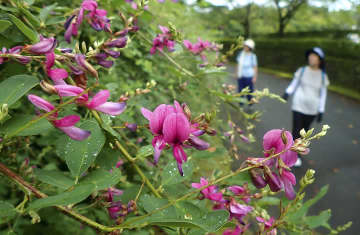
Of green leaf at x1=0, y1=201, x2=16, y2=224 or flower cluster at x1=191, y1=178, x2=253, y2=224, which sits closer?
green leaf at x1=0, y1=201, x2=16, y2=224

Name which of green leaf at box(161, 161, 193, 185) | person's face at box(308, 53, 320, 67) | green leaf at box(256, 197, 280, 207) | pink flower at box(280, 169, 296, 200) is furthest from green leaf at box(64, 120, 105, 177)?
person's face at box(308, 53, 320, 67)

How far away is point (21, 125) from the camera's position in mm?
652

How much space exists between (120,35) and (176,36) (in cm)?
20

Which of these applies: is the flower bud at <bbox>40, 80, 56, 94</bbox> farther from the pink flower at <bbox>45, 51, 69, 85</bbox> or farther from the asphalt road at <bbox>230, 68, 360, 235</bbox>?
the asphalt road at <bbox>230, 68, 360, 235</bbox>

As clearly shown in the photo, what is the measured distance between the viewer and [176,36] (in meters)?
1.05

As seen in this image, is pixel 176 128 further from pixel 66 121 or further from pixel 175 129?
pixel 66 121

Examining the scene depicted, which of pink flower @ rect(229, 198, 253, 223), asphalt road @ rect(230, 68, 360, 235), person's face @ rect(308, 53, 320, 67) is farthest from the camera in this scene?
person's face @ rect(308, 53, 320, 67)

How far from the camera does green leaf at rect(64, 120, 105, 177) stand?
2.16 feet

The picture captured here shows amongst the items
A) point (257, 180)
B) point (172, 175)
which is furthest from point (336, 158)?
point (257, 180)

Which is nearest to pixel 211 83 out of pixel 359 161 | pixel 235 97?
pixel 235 97

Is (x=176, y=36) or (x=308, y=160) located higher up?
(x=176, y=36)

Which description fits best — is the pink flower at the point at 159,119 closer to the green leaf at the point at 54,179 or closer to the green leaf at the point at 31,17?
the green leaf at the point at 54,179

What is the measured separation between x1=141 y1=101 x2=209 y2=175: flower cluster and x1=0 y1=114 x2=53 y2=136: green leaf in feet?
0.67

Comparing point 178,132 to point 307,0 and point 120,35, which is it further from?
point 307,0
